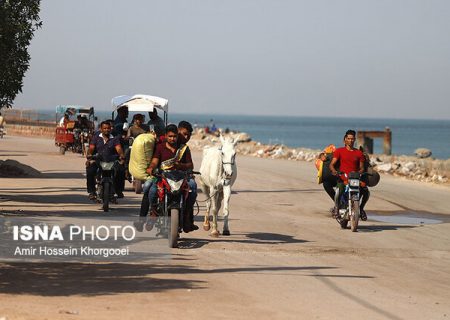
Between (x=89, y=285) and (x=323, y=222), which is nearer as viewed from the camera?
(x=89, y=285)

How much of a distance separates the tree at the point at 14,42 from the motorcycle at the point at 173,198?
18.4 feet

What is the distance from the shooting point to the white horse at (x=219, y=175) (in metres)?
18.0

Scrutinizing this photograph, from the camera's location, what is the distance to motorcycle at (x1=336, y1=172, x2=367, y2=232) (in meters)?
20.8

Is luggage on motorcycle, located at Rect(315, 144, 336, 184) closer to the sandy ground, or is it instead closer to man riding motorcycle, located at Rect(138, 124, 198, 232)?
the sandy ground

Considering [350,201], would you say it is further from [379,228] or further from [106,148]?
[106,148]

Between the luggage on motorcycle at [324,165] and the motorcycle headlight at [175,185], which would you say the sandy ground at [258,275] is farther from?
the luggage on motorcycle at [324,165]

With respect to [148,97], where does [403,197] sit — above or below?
below

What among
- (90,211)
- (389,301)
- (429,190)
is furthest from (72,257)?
(429,190)

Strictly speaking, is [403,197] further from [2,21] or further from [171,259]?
[171,259]

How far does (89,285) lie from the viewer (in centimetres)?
1254

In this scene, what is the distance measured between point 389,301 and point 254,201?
15.1 metres

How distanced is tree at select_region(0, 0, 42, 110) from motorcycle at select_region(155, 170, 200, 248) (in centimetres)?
560

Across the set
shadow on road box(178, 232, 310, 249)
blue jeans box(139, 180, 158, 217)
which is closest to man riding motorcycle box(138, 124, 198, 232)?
blue jeans box(139, 180, 158, 217)

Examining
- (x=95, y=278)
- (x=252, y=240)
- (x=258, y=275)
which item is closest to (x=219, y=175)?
(x=252, y=240)
